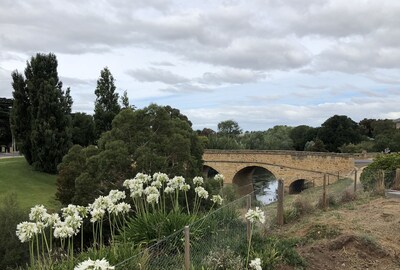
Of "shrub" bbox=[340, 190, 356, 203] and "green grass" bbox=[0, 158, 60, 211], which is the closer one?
"shrub" bbox=[340, 190, 356, 203]

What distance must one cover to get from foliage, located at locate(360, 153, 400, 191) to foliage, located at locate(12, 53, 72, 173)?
2512 centimetres

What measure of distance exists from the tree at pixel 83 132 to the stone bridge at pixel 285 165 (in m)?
12.8

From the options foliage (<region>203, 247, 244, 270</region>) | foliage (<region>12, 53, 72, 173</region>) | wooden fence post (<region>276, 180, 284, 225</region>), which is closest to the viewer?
foliage (<region>203, 247, 244, 270</region>)

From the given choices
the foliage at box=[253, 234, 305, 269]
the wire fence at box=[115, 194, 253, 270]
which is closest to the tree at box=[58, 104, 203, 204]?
the wire fence at box=[115, 194, 253, 270]

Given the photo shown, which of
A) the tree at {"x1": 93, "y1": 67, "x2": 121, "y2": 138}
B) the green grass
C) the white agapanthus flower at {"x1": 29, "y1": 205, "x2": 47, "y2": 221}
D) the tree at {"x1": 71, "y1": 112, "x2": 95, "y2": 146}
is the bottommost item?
the green grass

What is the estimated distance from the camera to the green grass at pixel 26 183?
92.5 ft

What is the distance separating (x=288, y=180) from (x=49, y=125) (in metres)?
23.0

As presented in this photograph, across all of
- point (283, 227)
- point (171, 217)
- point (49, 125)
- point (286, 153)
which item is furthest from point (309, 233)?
point (286, 153)

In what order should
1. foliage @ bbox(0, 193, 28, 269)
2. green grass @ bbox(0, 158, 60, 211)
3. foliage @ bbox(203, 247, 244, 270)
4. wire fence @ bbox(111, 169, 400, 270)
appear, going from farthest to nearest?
1. green grass @ bbox(0, 158, 60, 211)
2. foliage @ bbox(0, 193, 28, 269)
3. foliage @ bbox(203, 247, 244, 270)
4. wire fence @ bbox(111, 169, 400, 270)

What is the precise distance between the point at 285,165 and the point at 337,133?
113ft

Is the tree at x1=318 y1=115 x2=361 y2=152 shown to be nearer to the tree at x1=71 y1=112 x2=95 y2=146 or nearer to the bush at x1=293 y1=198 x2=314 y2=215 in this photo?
the tree at x1=71 y1=112 x2=95 y2=146

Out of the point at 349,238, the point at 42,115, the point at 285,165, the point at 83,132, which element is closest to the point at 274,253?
the point at 349,238

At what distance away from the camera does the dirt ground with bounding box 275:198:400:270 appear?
267 inches

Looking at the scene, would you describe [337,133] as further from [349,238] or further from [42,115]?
[349,238]
